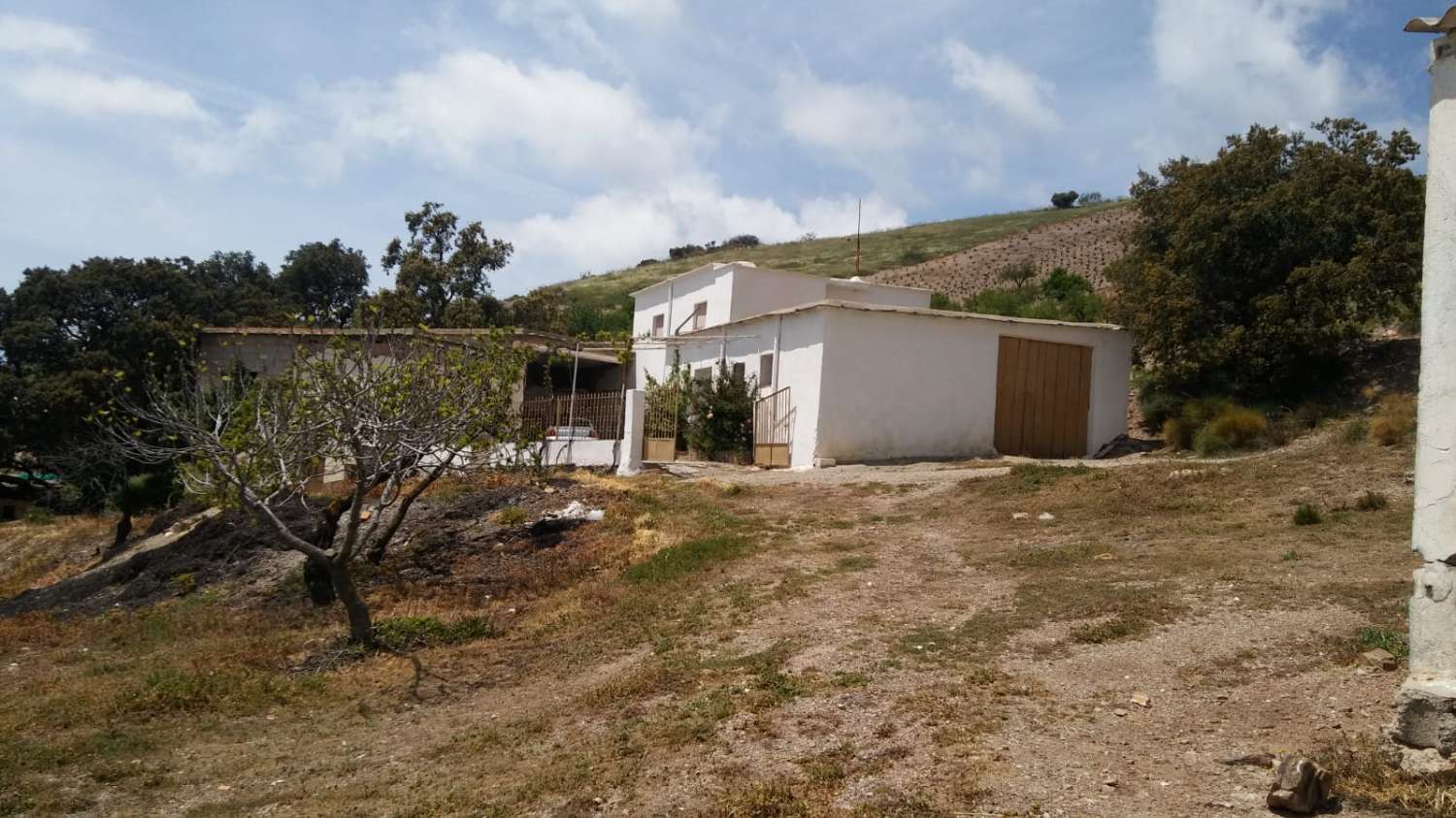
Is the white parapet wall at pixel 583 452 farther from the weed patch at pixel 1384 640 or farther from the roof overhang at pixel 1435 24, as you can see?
the roof overhang at pixel 1435 24

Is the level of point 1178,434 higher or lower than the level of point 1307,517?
higher

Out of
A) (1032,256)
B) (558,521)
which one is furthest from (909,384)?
(1032,256)

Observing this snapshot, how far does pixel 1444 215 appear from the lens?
5035 mm

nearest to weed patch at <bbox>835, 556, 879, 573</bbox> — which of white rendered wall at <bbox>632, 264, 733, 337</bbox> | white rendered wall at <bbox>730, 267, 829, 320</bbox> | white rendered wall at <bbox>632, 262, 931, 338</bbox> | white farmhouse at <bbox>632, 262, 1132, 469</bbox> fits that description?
white farmhouse at <bbox>632, 262, 1132, 469</bbox>

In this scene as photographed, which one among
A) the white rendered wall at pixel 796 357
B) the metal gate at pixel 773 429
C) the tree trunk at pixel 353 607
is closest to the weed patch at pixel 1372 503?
the white rendered wall at pixel 796 357

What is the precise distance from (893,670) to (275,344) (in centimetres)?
2143

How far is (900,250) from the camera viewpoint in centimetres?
6781

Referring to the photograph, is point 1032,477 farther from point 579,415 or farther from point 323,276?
point 323,276

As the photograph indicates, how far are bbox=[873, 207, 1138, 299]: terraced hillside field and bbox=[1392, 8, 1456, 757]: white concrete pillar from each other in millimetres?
44539

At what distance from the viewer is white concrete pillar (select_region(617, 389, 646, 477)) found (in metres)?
19.1

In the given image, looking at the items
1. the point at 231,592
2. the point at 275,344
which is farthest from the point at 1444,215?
the point at 275,344

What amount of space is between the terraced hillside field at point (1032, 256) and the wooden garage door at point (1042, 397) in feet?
93.6

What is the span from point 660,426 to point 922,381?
194 inches

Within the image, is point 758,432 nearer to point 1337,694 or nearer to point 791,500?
point 791,500
